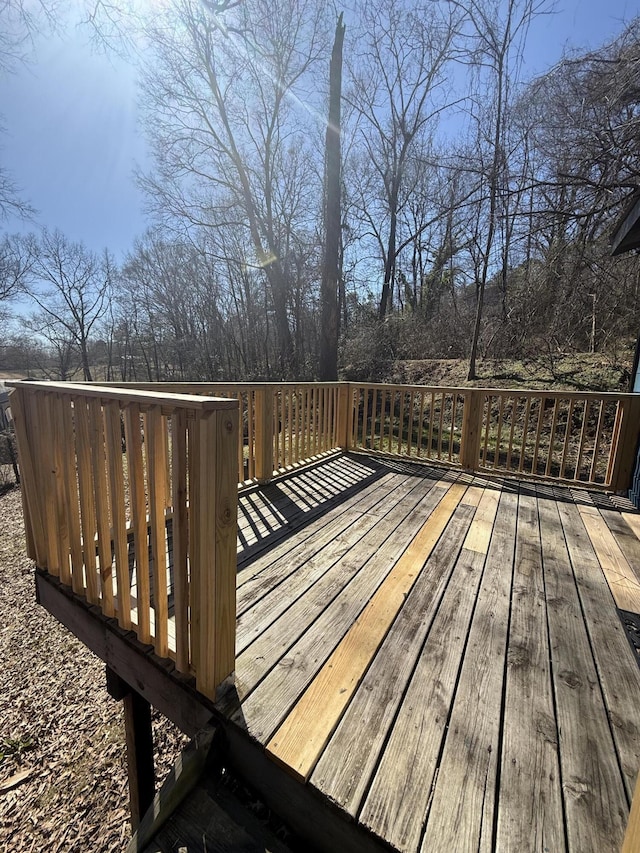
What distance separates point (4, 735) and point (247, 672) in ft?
10.7

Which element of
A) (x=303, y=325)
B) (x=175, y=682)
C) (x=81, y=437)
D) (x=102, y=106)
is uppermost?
(x=102, y=106)

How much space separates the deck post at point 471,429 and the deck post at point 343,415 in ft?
4.87

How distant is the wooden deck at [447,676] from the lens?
3.35 ft

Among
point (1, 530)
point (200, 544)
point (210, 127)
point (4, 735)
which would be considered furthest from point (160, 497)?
point (210, 127)

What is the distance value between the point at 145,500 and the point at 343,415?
142 inches

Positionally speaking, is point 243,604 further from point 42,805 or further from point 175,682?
point 42,805

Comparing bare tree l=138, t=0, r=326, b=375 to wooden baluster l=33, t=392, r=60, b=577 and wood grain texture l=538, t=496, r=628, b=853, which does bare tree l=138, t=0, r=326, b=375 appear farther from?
wood grain texture l=538, t=496, r=628, b=853

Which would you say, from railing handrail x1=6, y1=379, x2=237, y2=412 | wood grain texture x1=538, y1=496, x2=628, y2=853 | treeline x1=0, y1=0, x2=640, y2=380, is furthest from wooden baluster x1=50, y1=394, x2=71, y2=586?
treeline x1=0, y1=0, x2=640, y2=380

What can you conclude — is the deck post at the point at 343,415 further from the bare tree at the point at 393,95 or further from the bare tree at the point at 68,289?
the bare tree at the point at 68,289

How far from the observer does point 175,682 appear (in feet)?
4.80

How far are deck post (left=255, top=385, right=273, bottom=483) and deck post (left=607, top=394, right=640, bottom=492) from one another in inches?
125

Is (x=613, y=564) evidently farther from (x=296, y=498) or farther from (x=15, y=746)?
(x=15, y=746)

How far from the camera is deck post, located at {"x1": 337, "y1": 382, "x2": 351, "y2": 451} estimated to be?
4828mm

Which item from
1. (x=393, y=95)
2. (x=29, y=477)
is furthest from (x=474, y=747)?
(x=393, y=95)
